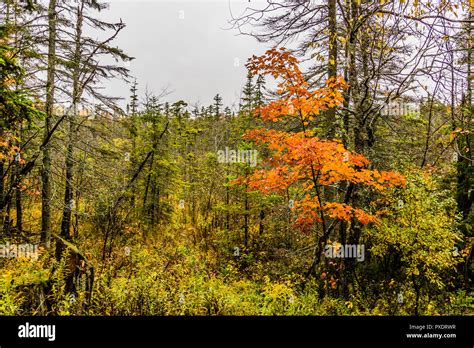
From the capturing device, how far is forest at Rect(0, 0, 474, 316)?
15.9 ft

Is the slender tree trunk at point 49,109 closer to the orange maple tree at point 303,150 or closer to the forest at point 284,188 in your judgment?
the forest at point 284,188

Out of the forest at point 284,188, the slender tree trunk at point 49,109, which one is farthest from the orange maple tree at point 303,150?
the slender tree trunk at point 49,109

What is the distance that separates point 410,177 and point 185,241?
41.6ft

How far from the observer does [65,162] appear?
1304 cm

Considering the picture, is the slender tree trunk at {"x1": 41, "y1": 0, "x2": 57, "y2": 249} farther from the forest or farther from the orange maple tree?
the orange maple tree

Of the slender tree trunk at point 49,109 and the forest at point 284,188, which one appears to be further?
the slender tree trunk at point 49,109

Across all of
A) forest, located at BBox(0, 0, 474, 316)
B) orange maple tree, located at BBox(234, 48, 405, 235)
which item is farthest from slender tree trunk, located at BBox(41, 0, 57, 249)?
orange maple tree, located at BBox(234, 48, 405, 235)

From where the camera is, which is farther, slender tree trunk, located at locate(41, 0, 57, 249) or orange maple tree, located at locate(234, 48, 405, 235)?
slender tree trunk, located at locate(41, 0, 57, 249)

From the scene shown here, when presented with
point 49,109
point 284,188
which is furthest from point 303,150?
point 49,109

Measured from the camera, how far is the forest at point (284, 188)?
485 centimetres

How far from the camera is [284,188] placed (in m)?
8.50

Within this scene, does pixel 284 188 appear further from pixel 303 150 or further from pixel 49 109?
pixel 49 109
